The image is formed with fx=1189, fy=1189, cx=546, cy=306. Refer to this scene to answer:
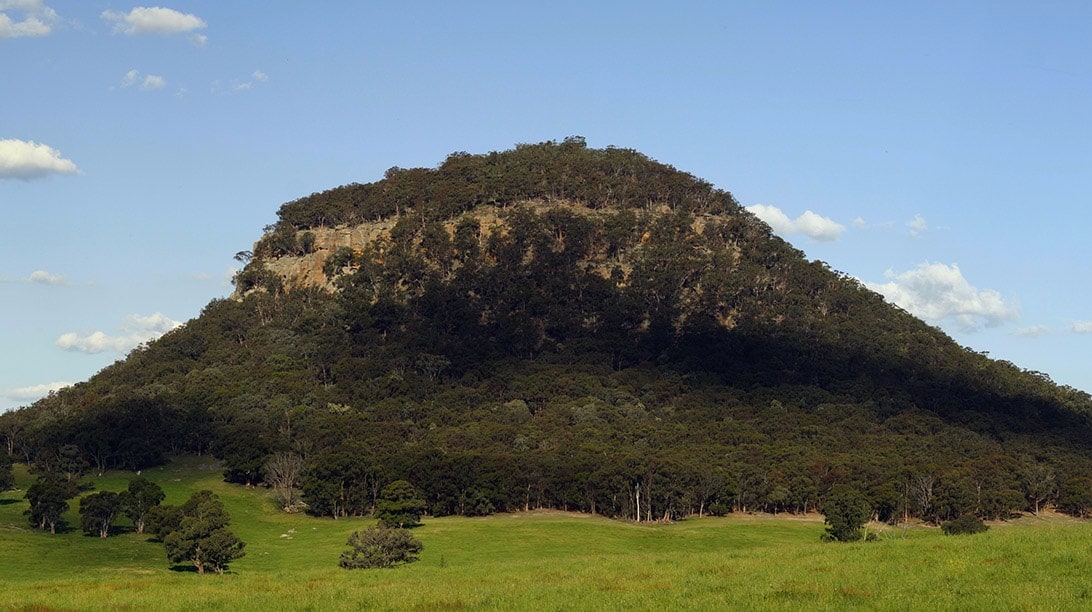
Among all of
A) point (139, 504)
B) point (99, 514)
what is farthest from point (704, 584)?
point (139, 504)

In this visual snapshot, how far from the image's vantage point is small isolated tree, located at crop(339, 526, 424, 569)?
79.9m

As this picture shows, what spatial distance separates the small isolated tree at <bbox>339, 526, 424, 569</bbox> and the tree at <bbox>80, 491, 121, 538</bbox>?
37529 mm

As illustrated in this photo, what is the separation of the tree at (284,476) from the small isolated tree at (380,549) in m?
49.3

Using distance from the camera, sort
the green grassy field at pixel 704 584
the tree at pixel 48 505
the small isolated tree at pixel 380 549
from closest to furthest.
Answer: the green grassy field at pixel 704 584 → the small isolated tree at pixel 380 549 → the tree at pixel 48 505

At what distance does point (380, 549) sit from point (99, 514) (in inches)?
1754

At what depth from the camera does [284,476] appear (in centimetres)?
14462

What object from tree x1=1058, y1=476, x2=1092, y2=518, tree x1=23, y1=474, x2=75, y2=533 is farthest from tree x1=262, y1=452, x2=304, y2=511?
tree x1=1058, y1=476, x2=1092, y2=518

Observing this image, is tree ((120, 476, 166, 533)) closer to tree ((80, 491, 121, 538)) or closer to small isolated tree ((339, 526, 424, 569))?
tree ((80, 491, 121, 538))

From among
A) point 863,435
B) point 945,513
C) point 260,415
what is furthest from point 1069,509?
point 260,415

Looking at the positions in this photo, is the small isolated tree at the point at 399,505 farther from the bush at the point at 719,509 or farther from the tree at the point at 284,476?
the bush at the point at 719,509

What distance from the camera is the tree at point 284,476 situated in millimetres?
142375

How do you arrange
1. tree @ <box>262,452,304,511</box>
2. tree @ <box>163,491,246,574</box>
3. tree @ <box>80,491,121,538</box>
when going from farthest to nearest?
1. tree @ <box>262,452,304,511</box>
2. tree @ <box>80,491,121,538</box>
3. tree @ <box>163,491,246,574</box>

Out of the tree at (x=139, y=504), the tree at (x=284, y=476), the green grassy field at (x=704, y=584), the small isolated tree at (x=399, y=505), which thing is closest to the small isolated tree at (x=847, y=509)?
the small isolated tree at (x=399, y=505)

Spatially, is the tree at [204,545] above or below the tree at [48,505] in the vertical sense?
below
